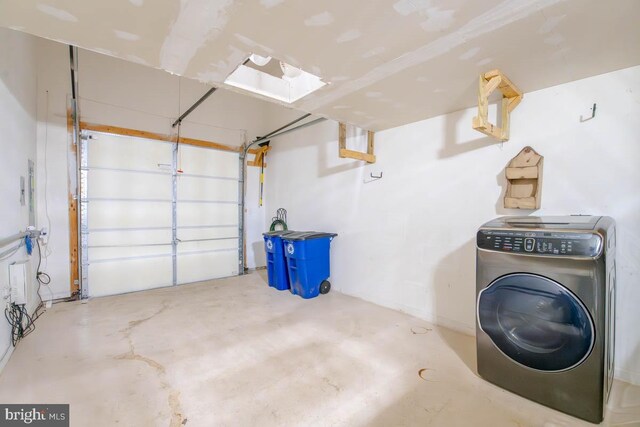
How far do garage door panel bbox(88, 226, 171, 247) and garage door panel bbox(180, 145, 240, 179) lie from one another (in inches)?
43.0

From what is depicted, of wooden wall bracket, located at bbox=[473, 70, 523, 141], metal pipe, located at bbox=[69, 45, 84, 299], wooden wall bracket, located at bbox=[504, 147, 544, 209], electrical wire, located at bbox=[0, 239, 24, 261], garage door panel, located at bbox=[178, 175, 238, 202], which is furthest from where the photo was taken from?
garage door panel, located at bbox=[178, 175, 238, 202]

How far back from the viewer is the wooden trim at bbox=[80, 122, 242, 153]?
12.3ft

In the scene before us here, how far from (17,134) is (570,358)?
461cm

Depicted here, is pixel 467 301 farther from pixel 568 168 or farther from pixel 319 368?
pixel 319 368

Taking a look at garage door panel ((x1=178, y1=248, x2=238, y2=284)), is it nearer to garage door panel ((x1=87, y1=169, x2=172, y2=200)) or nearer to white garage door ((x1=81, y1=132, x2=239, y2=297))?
white garage door ((x1=81, y1=132, x2=239, y2=297))

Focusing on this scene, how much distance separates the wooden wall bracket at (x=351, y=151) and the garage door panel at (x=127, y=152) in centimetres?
292

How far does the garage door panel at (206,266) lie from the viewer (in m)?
4.53

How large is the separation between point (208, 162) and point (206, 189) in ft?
1.58

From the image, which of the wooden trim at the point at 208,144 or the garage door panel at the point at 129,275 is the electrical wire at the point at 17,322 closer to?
the garage door panel at the point at 129,275

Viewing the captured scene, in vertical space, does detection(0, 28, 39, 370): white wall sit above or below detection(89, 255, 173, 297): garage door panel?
above

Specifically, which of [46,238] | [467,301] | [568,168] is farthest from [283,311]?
[46,238]

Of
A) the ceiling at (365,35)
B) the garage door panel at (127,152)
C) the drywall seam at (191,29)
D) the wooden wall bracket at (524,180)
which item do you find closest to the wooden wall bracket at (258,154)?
the garage door panel at (127,152)

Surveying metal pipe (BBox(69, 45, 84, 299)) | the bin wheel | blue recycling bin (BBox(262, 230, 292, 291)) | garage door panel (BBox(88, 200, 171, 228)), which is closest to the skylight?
blue recycling bin (BBox(262, 230, 292, 291))

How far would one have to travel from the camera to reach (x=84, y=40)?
62.0 inches
